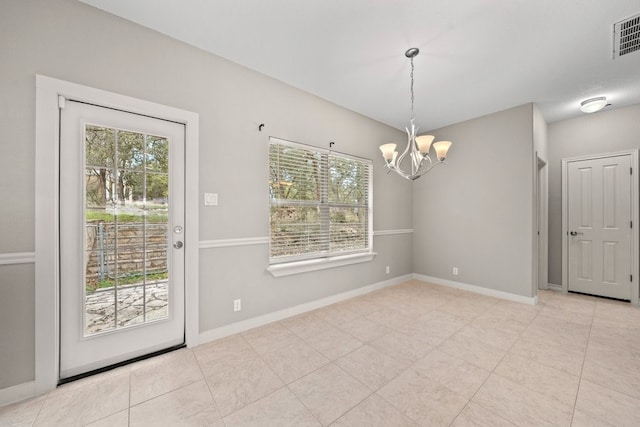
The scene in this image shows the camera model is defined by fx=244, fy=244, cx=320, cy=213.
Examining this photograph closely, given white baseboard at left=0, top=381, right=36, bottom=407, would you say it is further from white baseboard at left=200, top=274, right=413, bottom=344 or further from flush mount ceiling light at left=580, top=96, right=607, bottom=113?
flush mount ceiling light at left=580, top=96, right=607, bottom=113

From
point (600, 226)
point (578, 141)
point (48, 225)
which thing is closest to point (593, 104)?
point (578, 141)

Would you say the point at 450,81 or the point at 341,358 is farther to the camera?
the point at 450,81

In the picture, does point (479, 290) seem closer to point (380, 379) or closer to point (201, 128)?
point (380, 379)

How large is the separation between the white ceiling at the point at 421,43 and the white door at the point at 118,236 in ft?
3.13

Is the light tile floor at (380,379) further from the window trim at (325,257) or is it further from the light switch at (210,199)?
the light switch at (210,199)

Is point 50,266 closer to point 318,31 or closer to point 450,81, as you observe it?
point 318,31

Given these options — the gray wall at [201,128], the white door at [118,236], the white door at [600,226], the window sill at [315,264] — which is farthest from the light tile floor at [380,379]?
the white door at [600,226]

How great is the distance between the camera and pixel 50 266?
1673 millimetres

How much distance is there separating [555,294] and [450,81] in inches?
143

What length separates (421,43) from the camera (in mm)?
2166

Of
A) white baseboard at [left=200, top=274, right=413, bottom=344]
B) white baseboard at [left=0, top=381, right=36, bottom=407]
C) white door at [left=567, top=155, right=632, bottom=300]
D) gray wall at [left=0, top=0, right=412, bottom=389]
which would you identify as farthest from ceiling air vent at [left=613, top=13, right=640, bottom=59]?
white baseboard at [left=0, top=381, right=36, bottom=407]

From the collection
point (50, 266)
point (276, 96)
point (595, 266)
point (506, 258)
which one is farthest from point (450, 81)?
point (50, 266)

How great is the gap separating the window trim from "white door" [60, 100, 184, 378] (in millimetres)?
979

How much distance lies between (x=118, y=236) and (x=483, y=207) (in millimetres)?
4488
